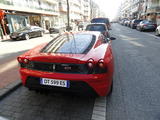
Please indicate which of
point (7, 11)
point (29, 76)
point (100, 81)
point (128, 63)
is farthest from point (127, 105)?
point (7, 11)

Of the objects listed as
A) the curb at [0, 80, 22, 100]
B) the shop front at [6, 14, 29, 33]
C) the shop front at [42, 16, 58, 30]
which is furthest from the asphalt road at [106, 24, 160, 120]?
the shop front at [42, 16, 58, 30]

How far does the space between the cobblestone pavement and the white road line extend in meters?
0.08

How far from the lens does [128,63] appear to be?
4969mm

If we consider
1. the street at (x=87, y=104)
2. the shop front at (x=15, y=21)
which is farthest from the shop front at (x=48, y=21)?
the street at (x=87, y=104)

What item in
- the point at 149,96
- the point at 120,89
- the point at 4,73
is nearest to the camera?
the point at 149,96

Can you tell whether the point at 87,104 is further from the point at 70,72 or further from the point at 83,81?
the point at 70,72

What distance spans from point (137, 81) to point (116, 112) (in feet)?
4.88

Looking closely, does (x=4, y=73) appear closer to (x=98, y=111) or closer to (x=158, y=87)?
(x=98, y=111)

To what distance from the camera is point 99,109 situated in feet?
8.25

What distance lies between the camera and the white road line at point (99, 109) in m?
2.31

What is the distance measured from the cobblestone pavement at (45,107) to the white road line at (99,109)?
0.27 ft

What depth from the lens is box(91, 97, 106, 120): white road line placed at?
231 centimetres

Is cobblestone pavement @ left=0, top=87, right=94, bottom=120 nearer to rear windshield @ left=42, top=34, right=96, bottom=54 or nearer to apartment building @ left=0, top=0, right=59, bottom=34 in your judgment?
rear windshield @ left=42, top=34, right=96, bottom=54

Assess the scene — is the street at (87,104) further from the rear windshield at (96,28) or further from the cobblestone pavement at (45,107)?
the rear windshield at (96,28)
